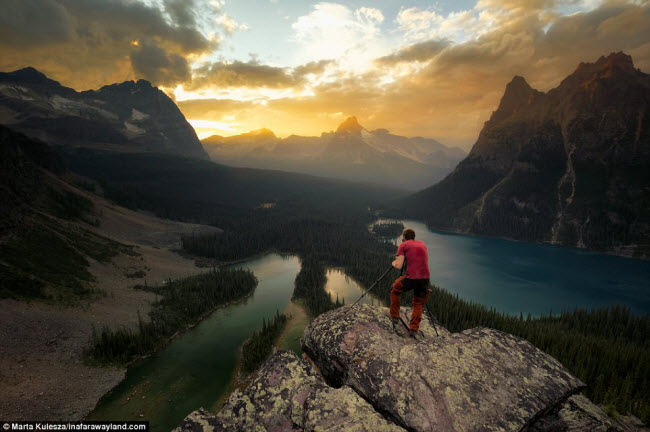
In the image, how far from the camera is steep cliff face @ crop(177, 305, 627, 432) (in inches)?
259

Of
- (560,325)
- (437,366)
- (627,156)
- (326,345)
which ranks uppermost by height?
(627,156)

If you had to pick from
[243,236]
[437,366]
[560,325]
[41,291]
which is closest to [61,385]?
[41,291]

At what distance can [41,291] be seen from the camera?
37875mm

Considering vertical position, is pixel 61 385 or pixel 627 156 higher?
pixel 627 156

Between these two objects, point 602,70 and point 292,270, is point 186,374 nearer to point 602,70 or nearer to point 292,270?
point 292,270

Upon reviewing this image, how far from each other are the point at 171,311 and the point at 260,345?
68.1 feet

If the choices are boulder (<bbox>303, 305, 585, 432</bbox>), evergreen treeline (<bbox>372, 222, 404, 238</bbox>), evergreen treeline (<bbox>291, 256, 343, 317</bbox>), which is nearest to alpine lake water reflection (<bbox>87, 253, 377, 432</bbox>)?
evergreen treeline (<bbox>291, 256, 343, 317</bbox>)

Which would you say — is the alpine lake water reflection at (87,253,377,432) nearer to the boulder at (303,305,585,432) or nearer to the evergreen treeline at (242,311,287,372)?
the evergreen treeline at (242,311,287,372)

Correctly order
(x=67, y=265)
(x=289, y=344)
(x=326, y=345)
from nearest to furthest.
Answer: (x=326, y=345) → (x=289, y=344) → (x=67, y=265)

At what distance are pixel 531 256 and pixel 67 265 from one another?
148 m

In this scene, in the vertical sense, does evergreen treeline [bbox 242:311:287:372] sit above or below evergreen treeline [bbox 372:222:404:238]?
below

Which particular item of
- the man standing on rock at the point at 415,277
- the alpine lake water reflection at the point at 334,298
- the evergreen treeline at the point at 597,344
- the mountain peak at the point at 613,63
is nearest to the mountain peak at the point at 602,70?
the mountain peak at the point at 613,63

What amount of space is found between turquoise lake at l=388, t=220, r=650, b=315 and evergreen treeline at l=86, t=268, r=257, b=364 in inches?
2362

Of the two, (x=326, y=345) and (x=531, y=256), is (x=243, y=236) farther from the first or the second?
(x=531, y=256)
